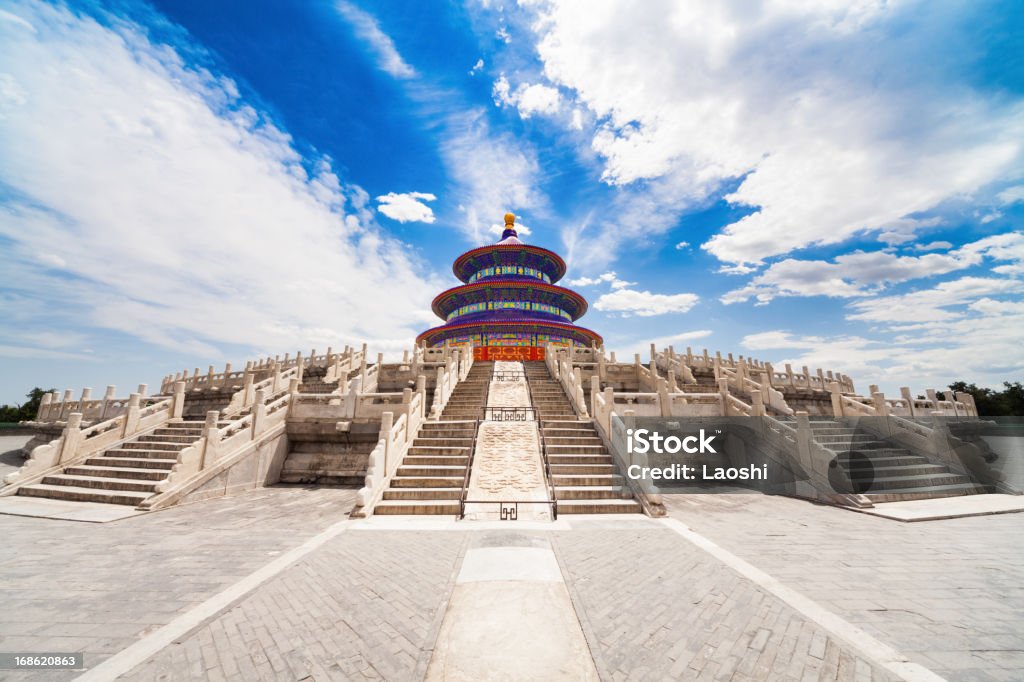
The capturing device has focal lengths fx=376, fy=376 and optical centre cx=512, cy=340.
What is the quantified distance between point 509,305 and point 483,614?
123 feet

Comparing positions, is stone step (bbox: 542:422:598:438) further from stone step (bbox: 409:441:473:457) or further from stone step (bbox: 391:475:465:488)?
stone step (bbox: 391:475:465:488)

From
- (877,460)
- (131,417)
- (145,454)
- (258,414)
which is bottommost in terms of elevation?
(145,454)

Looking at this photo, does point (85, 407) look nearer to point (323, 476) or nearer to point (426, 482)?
point (323, 476)

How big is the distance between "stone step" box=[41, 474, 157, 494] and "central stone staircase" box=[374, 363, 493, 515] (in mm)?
7281

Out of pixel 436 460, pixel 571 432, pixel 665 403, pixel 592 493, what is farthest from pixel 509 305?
pixel 592 493

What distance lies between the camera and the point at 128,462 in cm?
1282

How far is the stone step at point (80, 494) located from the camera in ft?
35.0

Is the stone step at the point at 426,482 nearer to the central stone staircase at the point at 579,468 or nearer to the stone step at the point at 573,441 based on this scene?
the central stone staircase at the point at 579,468

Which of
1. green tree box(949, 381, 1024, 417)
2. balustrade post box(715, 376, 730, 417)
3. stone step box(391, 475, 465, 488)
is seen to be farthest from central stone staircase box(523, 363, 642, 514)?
green tree box(949, 381, 1024, 417)

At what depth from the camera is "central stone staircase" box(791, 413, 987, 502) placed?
1124 cm

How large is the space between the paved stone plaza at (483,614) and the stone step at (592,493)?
143cm

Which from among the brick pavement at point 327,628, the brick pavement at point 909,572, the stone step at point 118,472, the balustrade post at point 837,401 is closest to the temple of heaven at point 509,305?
the balustrade post at point 837,401

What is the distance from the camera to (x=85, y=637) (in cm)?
425

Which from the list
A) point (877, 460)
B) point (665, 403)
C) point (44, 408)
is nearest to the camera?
point (877, 460)
